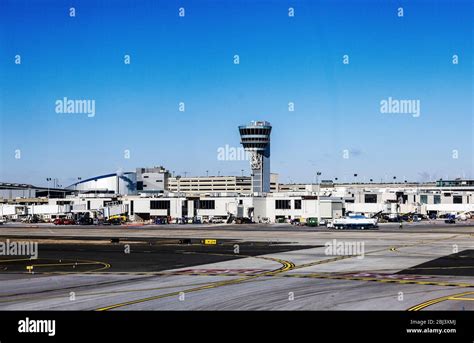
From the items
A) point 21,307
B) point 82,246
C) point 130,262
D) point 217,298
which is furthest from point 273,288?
point 82,246

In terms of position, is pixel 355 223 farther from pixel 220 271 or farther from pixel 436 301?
pixel 436 301

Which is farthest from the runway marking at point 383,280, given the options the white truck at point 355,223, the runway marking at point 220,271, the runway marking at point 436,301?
the white truck at point 355,223

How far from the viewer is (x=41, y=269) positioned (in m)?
55.9

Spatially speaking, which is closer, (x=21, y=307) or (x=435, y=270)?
(x=21, y=307)

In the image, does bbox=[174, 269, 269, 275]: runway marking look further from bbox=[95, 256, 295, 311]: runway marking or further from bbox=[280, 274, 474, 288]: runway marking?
bbox=[280, 274, 474, 288]: runway marking

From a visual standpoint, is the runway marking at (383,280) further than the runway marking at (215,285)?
Yes

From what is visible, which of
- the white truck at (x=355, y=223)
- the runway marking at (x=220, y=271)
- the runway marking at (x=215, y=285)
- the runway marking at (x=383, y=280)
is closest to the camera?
the runway marking at (x=215, y=285)

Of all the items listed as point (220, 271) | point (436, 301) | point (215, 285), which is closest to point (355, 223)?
point (220, 271)

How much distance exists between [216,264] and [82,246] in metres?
32.4

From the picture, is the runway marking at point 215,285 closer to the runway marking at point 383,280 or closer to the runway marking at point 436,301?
the runway marking at point 383,280

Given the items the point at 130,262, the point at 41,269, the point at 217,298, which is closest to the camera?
the point at 217,298

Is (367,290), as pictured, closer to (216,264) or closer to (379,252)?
(216,264)
